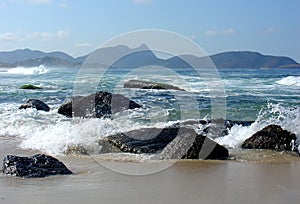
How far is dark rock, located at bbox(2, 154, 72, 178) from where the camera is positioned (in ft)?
19.7

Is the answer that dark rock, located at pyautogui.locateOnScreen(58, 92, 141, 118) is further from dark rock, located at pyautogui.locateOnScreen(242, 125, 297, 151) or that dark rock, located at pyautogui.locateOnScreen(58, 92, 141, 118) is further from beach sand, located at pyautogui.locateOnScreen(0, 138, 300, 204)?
beach sand, located at pyautogui.locateOnScreen(0, 138, 300, 204)

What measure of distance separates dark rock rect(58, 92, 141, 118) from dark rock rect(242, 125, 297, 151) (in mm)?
6836

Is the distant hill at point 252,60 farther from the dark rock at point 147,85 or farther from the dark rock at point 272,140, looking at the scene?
the dark rock at point 272,140

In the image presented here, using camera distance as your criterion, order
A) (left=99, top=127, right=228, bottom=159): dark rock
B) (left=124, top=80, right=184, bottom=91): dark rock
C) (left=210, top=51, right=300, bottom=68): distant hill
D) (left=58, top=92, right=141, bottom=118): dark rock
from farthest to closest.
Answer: (left=210, top=51, right=300, bottom=68): distant hill < (left=124, top=80, right=184, bottom=91): dark rock < (left=58, top=92, right=141, bottom=118): dark rock < (left=99, top=127, right=228, bottom=159): dark rock

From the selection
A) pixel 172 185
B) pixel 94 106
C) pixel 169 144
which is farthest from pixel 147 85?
pixel 172 185

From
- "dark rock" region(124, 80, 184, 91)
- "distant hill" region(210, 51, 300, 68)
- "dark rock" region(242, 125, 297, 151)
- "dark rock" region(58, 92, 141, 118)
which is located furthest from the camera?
"distant hill" region(210, 51, 300, 68)

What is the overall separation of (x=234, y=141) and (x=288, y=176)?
11.4 feet

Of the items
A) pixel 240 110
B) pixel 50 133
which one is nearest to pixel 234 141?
pixel 50 133

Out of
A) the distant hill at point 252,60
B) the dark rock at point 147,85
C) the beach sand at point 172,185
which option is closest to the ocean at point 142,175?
the beach sand at point 172,185

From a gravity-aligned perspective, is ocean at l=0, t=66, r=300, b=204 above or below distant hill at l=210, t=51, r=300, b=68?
below

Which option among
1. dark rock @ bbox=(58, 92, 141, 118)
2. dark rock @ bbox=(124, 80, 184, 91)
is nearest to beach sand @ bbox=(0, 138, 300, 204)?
dark rock @ bbox=(58, 92, 141, 118)

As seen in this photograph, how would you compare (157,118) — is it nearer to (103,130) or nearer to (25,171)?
(103,130)

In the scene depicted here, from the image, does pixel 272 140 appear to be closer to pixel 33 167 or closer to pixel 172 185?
pixel 172 185

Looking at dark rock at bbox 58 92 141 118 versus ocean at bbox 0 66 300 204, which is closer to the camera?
ocean at bbox 0 66 300 204
